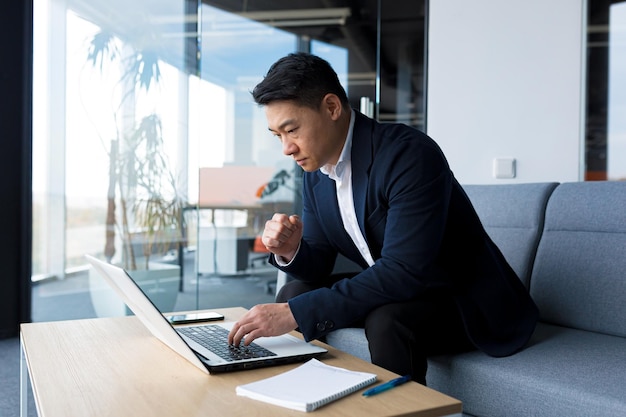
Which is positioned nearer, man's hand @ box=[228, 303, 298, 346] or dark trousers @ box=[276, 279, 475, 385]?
man's hand @ box=[228, 303, 298, 346]

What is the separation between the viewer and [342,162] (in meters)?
1.70

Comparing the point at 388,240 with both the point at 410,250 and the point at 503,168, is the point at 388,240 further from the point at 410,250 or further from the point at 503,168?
the point at 503,168

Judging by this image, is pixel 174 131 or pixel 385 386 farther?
pixel 174 131

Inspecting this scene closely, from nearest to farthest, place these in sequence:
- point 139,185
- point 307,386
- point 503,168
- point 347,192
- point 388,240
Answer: point 307,386
point 388,240
point 347,192
point 503,168
point 139,185

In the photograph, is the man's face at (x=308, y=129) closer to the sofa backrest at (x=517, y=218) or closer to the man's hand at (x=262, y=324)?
the man's hand at (x=262, y=324)


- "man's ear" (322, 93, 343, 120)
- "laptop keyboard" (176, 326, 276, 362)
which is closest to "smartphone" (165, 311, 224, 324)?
"laptop keyboard" (176, 326, 276, 362)

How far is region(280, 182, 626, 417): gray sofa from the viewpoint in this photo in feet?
4.52

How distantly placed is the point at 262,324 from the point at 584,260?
1149 millimetres

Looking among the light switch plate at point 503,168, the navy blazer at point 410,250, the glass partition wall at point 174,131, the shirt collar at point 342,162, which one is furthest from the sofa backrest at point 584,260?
the glass partition wall at point 174,131

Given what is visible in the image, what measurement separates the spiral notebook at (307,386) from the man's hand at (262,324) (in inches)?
6.3

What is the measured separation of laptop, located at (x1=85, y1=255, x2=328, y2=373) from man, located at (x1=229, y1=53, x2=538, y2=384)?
0.22 feet

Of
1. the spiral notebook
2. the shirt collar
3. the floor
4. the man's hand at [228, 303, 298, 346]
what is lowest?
the floor

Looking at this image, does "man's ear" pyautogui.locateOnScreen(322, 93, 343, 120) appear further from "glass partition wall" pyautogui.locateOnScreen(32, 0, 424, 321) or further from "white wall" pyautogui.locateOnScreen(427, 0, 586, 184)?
"glass partition wall" pyautogui.locateOnScreen(32, 0, 424, 321)

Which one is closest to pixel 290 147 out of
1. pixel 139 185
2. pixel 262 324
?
pixel 262 324
